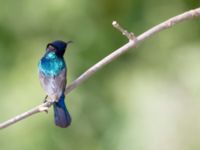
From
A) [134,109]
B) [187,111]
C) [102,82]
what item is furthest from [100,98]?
[187,111]

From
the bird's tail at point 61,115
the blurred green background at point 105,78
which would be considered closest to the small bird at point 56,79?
the bird's tail at point 61,115

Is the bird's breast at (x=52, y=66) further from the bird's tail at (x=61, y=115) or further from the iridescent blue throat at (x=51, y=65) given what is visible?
the bird's tail at (x=61, y=115)

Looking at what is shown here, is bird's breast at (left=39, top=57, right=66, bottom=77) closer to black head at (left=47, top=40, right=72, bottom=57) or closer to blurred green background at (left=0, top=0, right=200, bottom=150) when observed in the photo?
black head at (left=47, top=40, right=72, bottom=57)

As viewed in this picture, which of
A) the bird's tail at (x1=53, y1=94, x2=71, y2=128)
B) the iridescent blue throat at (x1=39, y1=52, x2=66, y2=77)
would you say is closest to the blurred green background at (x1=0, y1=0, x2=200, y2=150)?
the iridescent blue throat at (x1=39, y1=52, x2=66, y2=77)

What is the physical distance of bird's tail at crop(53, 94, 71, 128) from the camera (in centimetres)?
345

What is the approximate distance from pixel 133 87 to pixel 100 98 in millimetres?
384

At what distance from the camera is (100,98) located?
5.73 m

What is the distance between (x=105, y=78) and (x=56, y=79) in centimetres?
232

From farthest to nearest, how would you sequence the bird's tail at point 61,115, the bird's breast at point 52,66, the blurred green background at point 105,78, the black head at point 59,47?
the blurred green background at point 105,78, the black head at point 59,47, the bird's breast at point 52,66, the bird's tail at point 61,115

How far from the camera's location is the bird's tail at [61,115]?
11.3 feet

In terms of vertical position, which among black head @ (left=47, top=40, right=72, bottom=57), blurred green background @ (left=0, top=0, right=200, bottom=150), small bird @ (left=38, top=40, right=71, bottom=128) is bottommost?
small bird @ (left=38, top=40, right=71, bottom=128)

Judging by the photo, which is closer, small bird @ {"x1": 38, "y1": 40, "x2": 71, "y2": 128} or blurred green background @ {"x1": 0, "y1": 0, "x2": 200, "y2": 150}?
small bird @ {"x1": 38, "y1": 40, "x2": 71, "y2": 128}

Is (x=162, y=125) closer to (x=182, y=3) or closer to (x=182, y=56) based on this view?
(x=182, y=56)

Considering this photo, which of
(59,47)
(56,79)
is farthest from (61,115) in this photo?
(59,47)
